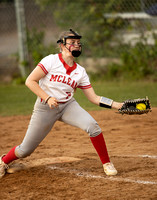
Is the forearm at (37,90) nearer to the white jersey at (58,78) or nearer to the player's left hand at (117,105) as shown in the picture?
the white jersey at (58,78)

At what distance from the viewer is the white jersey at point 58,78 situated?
13.3 ft

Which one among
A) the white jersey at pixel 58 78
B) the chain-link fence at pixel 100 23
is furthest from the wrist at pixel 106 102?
the chain-link fence at pixel 100 23

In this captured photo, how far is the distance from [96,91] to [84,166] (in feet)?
18.6

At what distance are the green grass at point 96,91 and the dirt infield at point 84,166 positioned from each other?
1.65m

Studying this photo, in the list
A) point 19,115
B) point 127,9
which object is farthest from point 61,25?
point 19,115

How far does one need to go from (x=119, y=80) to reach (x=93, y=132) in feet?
25.8

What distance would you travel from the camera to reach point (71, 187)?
383cm

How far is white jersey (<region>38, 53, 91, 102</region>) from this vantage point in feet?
13.3

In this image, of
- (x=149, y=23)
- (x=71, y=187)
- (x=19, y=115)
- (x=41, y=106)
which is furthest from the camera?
(x=149, y=23)

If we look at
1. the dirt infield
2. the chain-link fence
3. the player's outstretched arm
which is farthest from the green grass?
the player's outstretched arm

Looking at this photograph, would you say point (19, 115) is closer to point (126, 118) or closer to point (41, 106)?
point (126, 118)

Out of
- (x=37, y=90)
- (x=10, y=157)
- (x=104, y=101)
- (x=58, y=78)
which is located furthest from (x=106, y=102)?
(x=10, y=157)

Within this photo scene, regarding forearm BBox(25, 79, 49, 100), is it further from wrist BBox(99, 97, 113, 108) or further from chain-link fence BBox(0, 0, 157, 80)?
chain-link fence BBox(0, 0, 157, 80)

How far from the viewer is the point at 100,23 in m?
12.2
